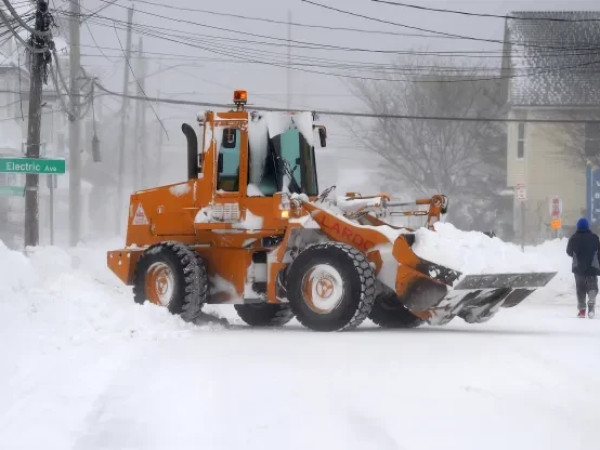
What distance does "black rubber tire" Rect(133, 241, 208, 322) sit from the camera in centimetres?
1720

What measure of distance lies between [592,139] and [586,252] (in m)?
34.8

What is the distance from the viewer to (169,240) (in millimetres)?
18562

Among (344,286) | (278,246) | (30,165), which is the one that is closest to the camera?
(344,286)

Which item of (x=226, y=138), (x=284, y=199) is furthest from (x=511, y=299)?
(x=226, y=138)

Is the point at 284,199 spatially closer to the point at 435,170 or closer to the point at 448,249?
the point at 448,249

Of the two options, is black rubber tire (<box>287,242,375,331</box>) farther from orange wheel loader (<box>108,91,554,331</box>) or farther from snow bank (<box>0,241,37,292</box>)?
snow bank (<box>0,241,37,292</box>)

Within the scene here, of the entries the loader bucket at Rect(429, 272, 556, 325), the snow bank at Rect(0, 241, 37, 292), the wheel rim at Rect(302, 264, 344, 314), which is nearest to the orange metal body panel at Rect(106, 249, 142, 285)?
the wheel rim at Rect(302, 264, 344, 314)

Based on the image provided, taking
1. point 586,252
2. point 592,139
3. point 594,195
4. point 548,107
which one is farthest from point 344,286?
→ point 548,107

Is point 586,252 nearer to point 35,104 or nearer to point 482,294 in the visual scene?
point 482,294

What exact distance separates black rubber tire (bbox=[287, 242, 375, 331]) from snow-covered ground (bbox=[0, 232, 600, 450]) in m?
0.26

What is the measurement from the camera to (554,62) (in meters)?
59.1

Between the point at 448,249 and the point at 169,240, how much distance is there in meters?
4.75

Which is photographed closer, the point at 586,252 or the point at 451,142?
the point at 586,252

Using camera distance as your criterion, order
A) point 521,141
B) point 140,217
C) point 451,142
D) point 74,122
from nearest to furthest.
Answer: point 140,217 → point 74,122 → point 521,141 → point 451,142
